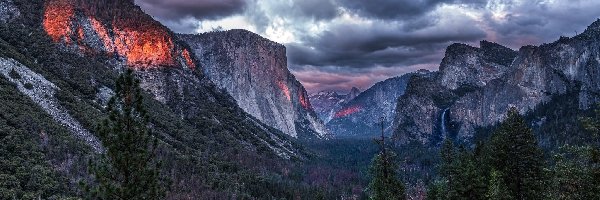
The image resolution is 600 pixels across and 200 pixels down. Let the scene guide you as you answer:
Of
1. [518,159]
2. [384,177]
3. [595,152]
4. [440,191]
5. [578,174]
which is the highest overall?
[595,152]

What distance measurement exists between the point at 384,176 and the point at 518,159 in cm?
1253

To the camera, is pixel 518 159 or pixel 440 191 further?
pixel 440 191

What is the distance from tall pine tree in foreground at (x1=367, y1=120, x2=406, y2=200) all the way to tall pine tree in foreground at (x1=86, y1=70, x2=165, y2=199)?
2329 cm

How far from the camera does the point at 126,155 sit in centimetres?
2903

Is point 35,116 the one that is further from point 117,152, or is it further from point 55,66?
point 117,152

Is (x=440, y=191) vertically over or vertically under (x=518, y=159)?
under

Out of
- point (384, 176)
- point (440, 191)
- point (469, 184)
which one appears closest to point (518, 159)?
point (469, 184)

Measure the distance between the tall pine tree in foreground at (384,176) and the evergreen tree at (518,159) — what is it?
991 cm

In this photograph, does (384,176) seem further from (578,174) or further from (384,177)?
(578,174)

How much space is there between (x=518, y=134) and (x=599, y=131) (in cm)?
2161

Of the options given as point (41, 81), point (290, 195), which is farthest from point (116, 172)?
point (41, 81)

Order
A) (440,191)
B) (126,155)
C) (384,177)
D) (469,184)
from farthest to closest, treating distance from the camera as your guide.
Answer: (440,191) < (384,177) < (469,184) < (126,155)

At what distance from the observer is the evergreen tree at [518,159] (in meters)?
42.7

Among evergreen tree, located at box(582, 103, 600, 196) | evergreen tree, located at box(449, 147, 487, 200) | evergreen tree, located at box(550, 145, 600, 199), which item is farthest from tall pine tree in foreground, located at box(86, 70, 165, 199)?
evergreen tree, located at box(449, 147, 487, 200)
